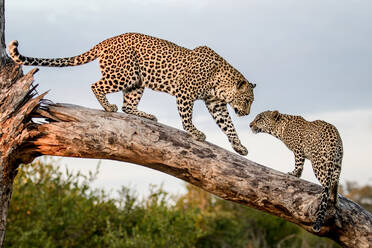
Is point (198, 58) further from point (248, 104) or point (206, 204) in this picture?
point (206, 204)

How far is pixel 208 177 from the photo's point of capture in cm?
768

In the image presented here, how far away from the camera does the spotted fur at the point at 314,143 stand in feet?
25.3

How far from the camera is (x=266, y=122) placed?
9.84 meters

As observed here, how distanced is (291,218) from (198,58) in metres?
2.82

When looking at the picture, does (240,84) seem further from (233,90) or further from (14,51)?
(14,51)

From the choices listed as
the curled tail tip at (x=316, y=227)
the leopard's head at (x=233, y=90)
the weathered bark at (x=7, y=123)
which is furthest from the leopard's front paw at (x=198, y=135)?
the weathered bark at (x=7, y=123)

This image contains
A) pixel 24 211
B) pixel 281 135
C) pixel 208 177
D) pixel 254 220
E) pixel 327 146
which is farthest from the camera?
pixel 254 220

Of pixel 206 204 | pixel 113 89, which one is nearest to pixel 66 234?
pixel 113 89

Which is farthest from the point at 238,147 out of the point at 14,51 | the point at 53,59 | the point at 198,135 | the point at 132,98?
the point at 14,51

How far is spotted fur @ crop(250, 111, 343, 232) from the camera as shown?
7716mm

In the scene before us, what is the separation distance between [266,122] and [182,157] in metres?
2.66

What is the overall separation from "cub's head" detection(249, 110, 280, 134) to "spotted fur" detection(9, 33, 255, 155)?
714 millimetres

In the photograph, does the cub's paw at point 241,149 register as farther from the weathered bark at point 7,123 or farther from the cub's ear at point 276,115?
the weathered bark at point 7,123

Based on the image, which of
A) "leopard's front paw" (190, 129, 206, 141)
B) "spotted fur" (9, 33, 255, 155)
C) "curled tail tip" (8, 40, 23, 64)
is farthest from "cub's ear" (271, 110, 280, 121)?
"curled tail tip" (8, 40, 23, 64)
